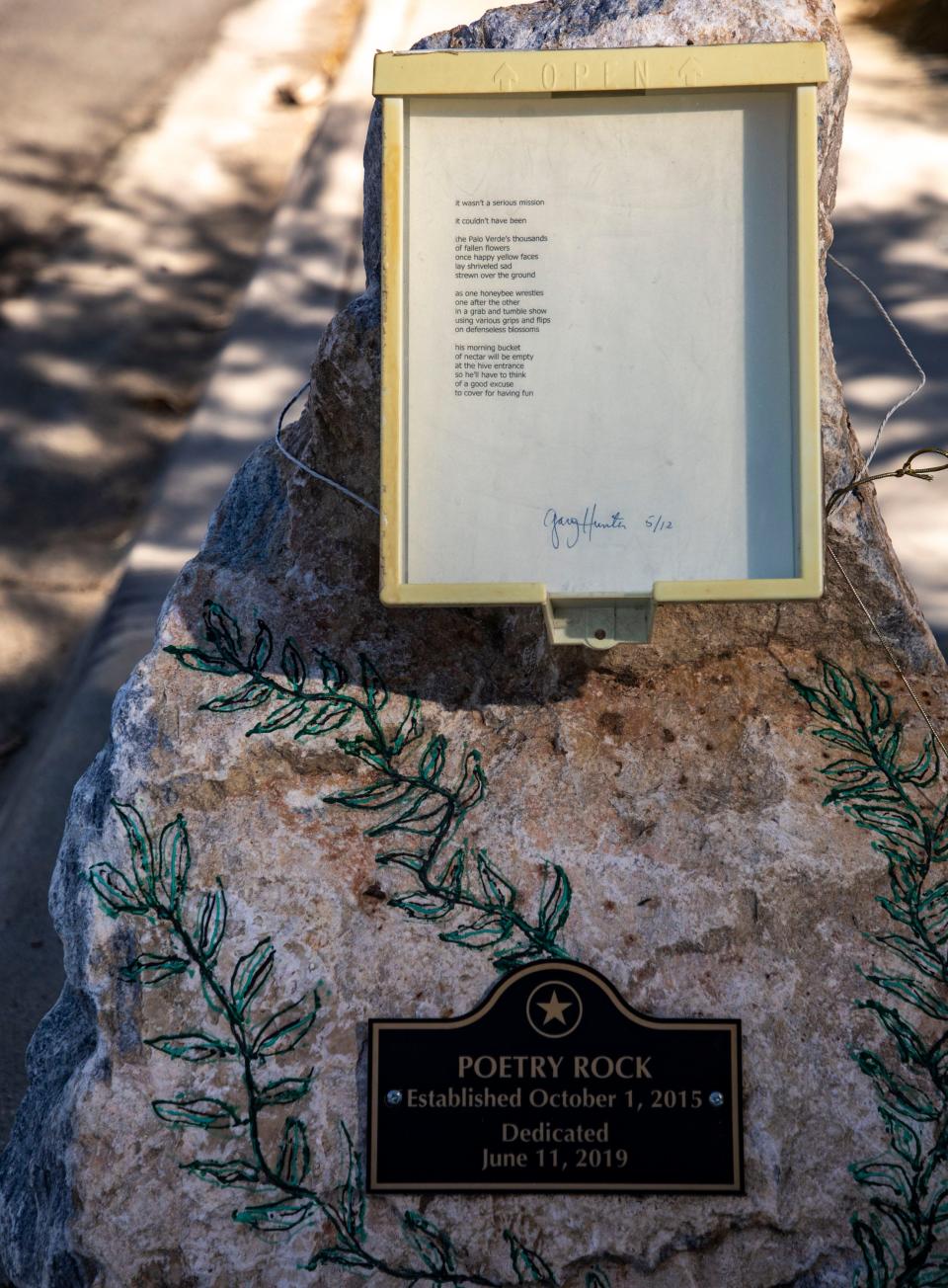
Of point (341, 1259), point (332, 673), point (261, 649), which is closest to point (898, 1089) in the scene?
point (341, 1259)

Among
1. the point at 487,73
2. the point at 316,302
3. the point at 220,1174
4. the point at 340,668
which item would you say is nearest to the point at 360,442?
the point at 340,668

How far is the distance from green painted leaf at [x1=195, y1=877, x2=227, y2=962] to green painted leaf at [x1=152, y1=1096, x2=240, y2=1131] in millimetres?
197

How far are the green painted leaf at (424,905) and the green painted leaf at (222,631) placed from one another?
0.46 metres

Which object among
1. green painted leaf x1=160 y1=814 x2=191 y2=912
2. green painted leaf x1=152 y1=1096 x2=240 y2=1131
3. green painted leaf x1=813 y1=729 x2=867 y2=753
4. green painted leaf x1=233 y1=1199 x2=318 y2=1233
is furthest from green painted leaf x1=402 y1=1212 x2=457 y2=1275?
green painted leaf x1=813 y1=729 x2=867 y2=753

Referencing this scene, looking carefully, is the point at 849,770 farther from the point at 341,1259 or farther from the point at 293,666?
the point at 341,1259

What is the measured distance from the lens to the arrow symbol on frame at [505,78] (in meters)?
1.83

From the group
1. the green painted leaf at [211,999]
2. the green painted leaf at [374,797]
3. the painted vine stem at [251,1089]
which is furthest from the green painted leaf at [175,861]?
the green painted leaf at [374,797]

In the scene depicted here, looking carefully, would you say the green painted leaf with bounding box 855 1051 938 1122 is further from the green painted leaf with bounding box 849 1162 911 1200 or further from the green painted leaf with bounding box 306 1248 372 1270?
the green painted leaf with bounding box 306 1248 372 1270

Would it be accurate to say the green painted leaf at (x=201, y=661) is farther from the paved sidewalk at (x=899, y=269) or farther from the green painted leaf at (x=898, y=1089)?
the paved sidewalk at (x=899, y=269)

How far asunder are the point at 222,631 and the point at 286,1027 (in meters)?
0.62

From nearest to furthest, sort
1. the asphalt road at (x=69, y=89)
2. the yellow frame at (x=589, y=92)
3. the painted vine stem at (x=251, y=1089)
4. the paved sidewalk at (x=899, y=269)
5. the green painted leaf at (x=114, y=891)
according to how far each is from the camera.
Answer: the yellow frame at (x=589, y=92), the painted vine stem at (x=251, y=1089), the green painted leaf at (x=114, y=891), the paved sidewalk at (x=899, y=269), the asphalt road at (x=69, y=89)

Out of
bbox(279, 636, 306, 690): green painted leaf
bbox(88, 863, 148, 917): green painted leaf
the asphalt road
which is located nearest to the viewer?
bbox(88, 863, 148, 917): green painted leaf

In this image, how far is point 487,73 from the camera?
1825 millimetres

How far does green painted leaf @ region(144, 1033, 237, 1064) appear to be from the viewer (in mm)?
1962
